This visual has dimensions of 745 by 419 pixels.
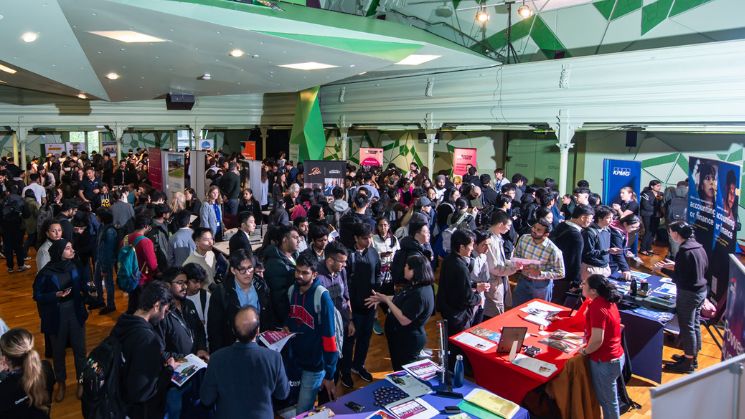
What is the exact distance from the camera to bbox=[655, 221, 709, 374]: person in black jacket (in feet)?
17.2

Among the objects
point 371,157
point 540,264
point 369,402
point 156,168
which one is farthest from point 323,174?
point 369,402

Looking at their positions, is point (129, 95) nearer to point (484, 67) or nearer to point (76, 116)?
point (76, 116)

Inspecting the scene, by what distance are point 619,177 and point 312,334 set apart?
744 cm

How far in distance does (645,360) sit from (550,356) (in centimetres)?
167

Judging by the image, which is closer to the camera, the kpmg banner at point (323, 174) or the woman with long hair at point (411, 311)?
the woman with long hair at point (411, 311)

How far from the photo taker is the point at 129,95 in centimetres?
1352

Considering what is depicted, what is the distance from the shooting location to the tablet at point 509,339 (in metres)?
4.16

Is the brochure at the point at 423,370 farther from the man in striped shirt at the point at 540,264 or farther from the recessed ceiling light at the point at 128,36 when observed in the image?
the recessed ceiling light at the point at 128,36

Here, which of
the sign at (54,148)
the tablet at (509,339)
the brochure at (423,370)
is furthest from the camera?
the sign at (54,148)

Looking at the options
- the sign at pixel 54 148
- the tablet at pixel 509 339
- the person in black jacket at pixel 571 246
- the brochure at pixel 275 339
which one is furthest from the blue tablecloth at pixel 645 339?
the sign at pixel 54 148

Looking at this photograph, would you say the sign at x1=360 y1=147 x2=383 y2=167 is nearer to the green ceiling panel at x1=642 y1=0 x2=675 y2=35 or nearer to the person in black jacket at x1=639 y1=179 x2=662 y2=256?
the person in black jacket at x1=639 y1=179 x2=662 y2=256

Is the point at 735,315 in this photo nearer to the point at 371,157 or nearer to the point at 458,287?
the point at 458,287

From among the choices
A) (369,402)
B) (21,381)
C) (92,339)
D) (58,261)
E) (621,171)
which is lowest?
(92,339)

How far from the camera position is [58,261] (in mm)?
4539
